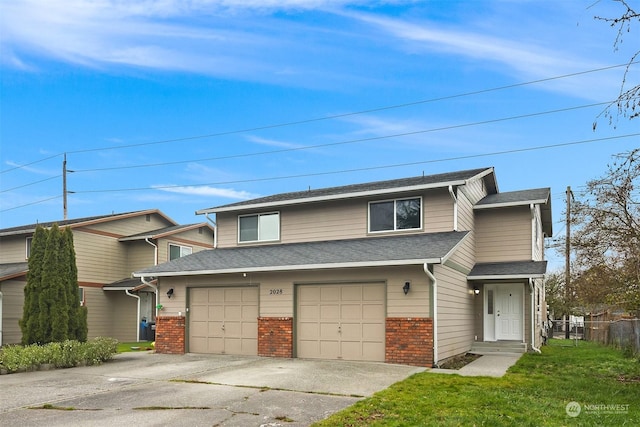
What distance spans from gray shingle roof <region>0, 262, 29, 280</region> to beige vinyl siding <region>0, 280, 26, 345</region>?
437 mm

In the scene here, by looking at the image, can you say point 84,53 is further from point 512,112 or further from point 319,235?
point 512,112

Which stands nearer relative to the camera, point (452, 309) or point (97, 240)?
point (452, 309)

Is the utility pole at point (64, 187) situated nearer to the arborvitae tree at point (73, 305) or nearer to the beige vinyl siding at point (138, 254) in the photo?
the beige vinyl siding at point (138, 254)

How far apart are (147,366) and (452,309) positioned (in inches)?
327

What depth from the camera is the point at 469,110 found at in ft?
74.0

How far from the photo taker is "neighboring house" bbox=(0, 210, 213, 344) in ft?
80.6

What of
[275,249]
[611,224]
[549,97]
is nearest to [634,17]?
[611,224]

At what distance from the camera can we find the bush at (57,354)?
13055mm

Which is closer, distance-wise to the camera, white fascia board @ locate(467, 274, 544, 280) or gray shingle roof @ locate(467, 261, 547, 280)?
white fascia board @ locate(467, 274, 544, 280)

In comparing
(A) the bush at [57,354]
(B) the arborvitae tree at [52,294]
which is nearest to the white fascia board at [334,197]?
(B) the arborvitae tree at [52,294]

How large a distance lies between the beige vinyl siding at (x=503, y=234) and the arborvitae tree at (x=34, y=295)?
1397 cm

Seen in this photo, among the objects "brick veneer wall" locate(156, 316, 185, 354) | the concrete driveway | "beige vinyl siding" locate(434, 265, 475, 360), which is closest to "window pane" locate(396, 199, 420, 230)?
"beige vinyl siding" locate(434, 265, 475, 360)

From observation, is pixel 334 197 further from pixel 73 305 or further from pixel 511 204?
pixel 73 305

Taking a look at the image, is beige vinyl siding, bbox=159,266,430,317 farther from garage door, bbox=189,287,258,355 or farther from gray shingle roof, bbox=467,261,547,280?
gray shingle roof, bbox=467,261,547,280
